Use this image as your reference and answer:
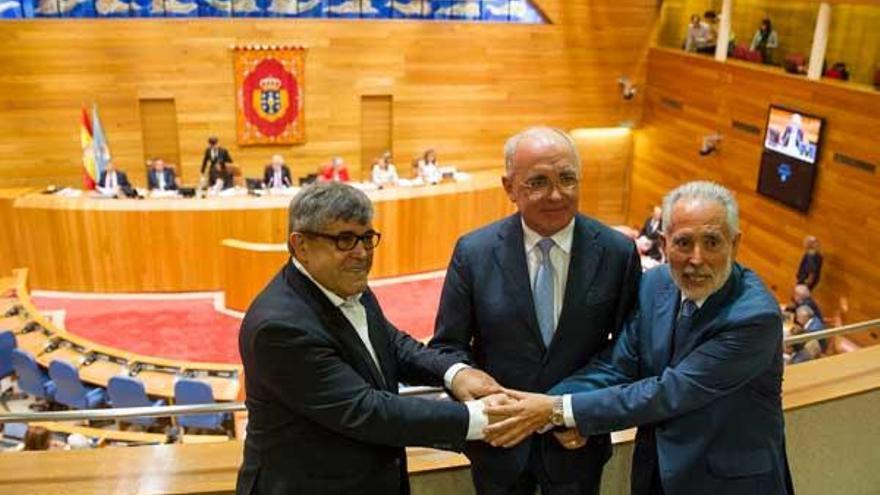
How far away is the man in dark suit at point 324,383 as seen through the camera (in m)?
1.89

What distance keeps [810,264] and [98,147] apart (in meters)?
9.30

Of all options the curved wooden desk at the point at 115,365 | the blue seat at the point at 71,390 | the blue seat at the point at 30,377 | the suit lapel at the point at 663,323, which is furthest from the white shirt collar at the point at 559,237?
the blue seat at the point at 30,377

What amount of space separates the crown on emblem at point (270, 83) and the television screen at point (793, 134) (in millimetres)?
6922

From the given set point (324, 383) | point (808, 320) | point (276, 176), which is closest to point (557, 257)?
point (324, 383)

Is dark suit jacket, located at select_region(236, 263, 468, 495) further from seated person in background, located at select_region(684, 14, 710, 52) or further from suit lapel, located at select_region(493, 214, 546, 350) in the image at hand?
seated person in background, located at select_region(684, 14, 710, 52)

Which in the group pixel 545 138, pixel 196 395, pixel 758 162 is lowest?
pixel 196 395

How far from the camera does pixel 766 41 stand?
11.4 m

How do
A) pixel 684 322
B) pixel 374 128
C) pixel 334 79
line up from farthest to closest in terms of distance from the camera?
pixel 374 128 → pixel 334 79 → pixel 684 322

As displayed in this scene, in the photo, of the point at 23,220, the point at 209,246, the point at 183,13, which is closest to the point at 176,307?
the point at 209,246

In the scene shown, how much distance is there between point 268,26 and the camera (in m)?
11.5

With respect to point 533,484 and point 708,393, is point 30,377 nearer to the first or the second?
point 533,484

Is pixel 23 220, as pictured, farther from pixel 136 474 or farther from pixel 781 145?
pixel 781 145

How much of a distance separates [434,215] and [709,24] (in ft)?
18.4

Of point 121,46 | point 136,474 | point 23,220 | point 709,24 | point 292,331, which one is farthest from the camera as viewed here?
point 709,24
